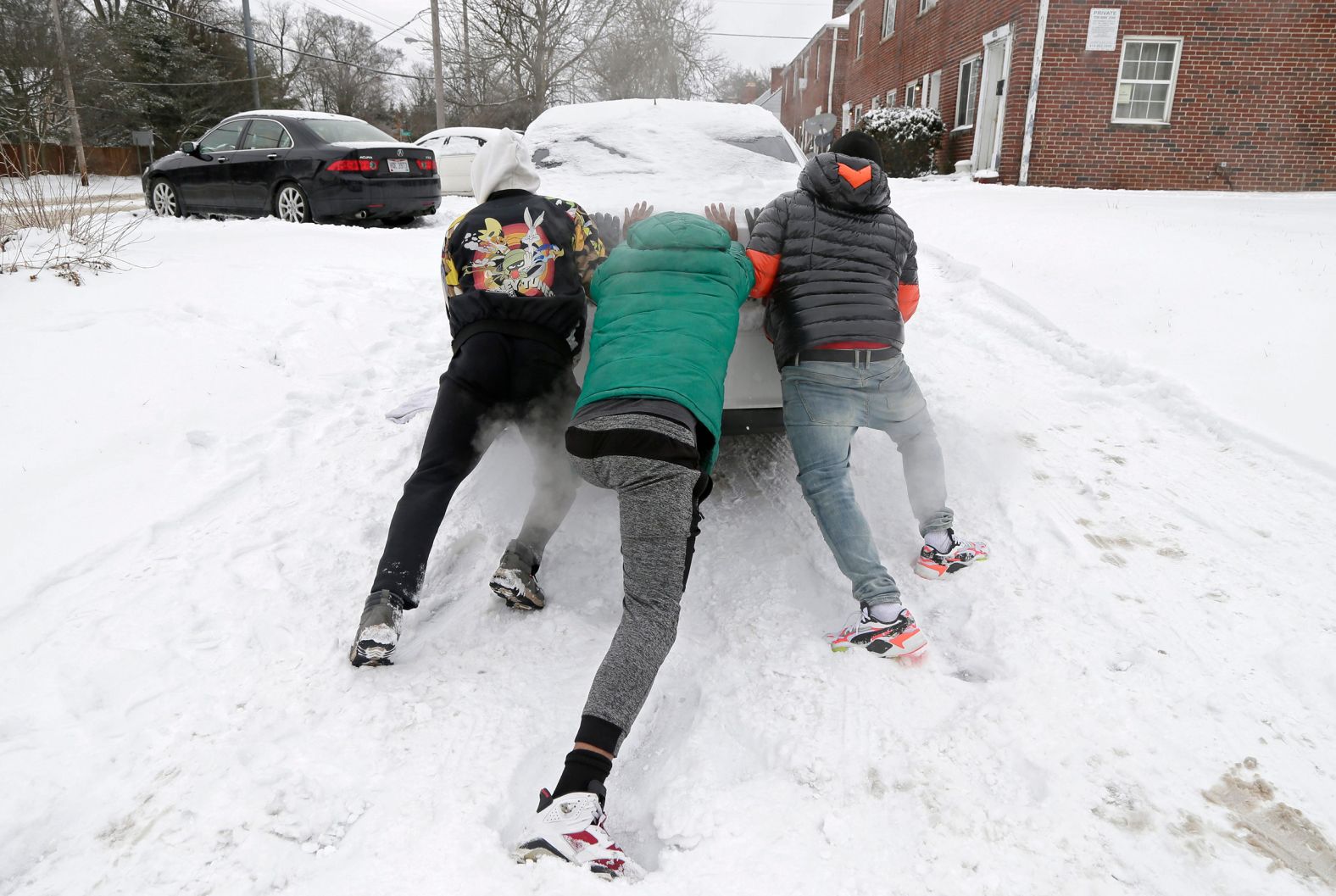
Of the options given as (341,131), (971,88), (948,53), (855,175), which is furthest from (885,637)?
(948,53)

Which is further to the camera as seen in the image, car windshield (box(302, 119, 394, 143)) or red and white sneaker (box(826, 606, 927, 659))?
car windshield (box(302, 119, 394, 143))

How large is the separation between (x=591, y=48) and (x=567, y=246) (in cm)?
3300

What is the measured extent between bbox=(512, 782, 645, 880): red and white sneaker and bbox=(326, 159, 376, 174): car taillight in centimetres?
950

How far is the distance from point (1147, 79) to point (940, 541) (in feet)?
46.6

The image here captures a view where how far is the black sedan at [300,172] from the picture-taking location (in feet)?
32.0

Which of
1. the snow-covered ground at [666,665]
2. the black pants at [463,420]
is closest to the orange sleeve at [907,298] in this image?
the snow-covered ground at [666,665]

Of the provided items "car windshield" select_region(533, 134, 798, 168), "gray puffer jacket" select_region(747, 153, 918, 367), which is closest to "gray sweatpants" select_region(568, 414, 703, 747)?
"gray puffer jacket" select_region(747, 153, 918, 367)

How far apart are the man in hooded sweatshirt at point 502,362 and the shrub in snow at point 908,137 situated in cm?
1527

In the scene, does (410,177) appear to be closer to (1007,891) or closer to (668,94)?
(1007,891)

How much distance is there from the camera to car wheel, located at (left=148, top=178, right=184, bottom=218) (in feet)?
36.0

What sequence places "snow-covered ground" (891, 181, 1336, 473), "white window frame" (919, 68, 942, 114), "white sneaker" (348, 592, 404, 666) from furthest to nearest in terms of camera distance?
"white window frame" (919, 68, 942, 114), "snow-covered ground" (891, 181, 1336, 473), "white sneaker" (348, 592, 404, 666)

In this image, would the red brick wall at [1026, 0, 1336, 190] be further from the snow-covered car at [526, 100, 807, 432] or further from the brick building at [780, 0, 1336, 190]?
the snow-covered car at [526, 100, 807, 432]

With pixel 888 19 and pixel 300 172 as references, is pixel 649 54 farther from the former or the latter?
pixel 300 172

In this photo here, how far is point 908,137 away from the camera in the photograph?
16.5m
